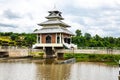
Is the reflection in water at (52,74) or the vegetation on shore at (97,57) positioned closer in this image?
the reflection in water at (52,74)

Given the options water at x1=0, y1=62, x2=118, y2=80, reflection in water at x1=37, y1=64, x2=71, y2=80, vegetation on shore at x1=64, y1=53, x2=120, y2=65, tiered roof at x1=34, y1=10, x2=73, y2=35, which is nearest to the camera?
reflection in water at x1=37, y1=64, x2=71, y2=80

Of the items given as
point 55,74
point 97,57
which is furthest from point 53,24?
point 55,74

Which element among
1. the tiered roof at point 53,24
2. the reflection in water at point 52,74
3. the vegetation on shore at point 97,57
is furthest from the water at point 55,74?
the tiered roof at point 53,24

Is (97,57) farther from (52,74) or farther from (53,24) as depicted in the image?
(52,74)

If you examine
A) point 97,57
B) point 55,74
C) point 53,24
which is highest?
point 53,24

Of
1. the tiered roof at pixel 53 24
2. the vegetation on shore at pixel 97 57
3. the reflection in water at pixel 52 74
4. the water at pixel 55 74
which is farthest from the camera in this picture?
the tiered roof at pixel 53 24

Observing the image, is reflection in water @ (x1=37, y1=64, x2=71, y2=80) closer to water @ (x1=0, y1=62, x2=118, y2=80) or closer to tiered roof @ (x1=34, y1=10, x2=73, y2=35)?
water @ (x1=0, y1=62, x2=118, y2=80)

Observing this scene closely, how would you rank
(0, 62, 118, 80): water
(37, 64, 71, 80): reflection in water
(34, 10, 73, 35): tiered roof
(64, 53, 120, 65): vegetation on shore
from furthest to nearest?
(34, 10, 73, 35): tiered roof, (64, 53, 120, 65): vegetation on shore, (0, 62, 118, 80): water, (37, 64, 71, 80): reflection in water

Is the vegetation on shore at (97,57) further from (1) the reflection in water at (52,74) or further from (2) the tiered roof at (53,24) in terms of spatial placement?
(1) the reflection in water at (52,74)

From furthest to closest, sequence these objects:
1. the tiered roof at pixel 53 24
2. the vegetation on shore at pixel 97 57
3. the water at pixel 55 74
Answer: the tiered roof at pixel 53 24 → the vegetation on shore at pixel 97 57 → the water at pixel 55 74

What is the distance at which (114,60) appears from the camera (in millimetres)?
48156

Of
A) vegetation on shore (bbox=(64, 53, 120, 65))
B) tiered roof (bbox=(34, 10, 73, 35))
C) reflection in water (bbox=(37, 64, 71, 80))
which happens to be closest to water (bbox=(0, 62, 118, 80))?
reflection in water (bbox=(37, 64, 71, 80))

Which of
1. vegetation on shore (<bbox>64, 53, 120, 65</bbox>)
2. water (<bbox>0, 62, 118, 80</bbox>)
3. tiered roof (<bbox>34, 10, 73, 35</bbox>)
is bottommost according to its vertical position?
water (<bbox>0, 62, 118, 80</bbox>)

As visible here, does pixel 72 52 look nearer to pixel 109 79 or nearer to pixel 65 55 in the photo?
pixel 65 55
